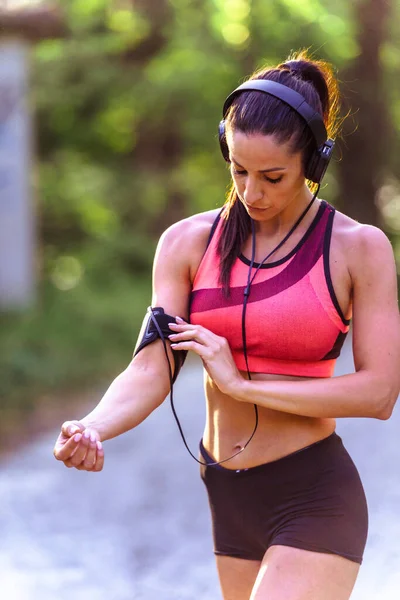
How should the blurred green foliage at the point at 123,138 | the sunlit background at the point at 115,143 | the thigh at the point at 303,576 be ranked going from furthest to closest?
the blurred green foliage at the point at 123,138 < the sunlit background at the point at 115,143 < the thigh at the point at 303,576

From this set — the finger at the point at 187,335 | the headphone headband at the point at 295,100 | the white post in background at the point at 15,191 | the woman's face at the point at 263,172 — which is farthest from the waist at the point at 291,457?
the white post in background at the point at 15,191

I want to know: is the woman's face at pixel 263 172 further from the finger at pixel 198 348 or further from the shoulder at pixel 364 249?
the finger at pixel 198 348

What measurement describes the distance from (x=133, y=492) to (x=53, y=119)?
25.8 ft

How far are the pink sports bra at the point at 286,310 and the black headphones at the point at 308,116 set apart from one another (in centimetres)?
15

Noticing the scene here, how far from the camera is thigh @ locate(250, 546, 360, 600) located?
2.31m

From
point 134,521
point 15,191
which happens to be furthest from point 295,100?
point 15,191

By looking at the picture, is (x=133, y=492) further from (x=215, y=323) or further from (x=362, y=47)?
(x=362, y=47)

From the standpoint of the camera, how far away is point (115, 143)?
47.5 ft

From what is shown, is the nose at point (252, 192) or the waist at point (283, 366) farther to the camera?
the waist at point (283, 366)

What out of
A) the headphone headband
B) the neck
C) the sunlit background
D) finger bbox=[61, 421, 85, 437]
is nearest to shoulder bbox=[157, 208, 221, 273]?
the neck

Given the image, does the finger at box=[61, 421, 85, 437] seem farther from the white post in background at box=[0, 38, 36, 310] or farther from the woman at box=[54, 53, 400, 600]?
the white post in background at box=[0, 38, 36, 310]

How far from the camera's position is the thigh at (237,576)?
2668mm

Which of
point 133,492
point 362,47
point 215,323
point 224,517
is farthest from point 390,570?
point 362,47

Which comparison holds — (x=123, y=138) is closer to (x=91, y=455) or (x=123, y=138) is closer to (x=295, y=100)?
(x=295, y=100)
